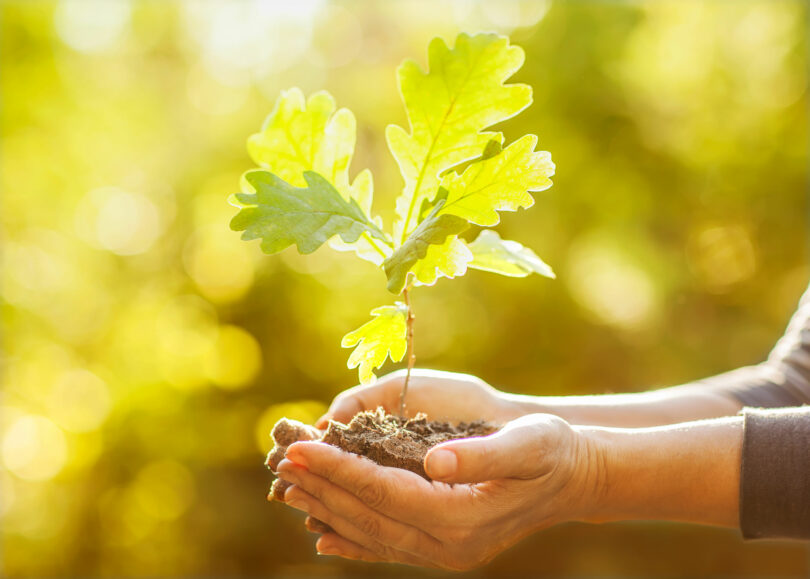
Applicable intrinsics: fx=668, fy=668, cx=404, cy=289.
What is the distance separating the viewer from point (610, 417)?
65.9 inches

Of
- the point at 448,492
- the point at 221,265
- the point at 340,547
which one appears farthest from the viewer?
the point at 221,265

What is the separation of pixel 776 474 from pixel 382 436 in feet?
2.46

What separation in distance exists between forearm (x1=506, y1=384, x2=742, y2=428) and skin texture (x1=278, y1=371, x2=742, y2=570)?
129mm

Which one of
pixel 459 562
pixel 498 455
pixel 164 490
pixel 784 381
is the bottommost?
pixel 459 562

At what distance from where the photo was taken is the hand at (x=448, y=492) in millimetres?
1048

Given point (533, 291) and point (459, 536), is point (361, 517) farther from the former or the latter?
point (533, 291)

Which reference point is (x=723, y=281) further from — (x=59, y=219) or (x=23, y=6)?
(x=23, y=6)

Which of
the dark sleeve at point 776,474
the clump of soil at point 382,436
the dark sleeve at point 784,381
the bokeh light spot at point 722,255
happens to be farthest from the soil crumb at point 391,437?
the bokeh light spot at point 722,255

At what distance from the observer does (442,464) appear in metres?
1.00

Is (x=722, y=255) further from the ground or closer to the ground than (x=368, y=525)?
further from the ground

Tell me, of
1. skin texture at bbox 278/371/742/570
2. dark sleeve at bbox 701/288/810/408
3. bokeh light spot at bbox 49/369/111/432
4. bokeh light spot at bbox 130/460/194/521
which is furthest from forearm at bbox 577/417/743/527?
bokeh light spot at bbox 49/369/111/432

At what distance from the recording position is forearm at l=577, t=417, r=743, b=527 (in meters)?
1.31

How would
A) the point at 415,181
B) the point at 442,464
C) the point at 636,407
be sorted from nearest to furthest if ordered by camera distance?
the point at 442,464 < the point at 415,181 < the point at 636,407

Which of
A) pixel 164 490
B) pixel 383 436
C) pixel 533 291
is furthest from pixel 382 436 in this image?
pixel 164 490
